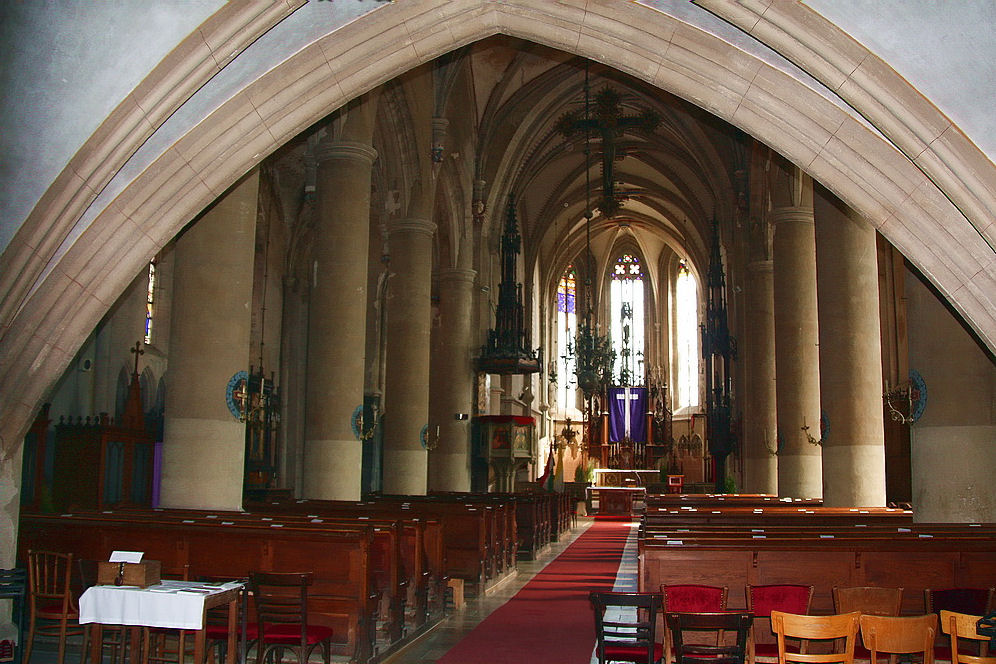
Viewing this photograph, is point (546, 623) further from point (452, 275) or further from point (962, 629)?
point (452, 275)

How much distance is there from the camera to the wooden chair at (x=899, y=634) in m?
4.37

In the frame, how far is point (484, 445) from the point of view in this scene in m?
21.5

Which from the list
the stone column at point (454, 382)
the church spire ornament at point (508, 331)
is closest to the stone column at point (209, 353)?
the stone column at point (454, 382)

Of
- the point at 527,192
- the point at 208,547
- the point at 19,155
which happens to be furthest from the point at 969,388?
the point at 527,192

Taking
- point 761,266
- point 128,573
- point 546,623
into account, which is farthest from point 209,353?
point 761,266

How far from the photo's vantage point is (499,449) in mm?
21328

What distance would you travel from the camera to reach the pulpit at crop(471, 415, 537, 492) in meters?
21.2

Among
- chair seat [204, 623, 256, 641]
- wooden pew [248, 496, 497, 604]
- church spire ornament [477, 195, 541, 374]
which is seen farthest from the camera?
church spire ornament [477, 195, 541, 374]

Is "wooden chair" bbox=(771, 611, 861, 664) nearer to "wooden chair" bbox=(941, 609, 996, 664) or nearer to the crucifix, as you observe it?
"wooden chair" bbox=(941, 609, 996, 664)

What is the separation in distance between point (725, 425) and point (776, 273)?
638cm

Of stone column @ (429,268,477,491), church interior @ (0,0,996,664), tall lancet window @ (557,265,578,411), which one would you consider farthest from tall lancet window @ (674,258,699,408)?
stone column @ (429,268,477,491)

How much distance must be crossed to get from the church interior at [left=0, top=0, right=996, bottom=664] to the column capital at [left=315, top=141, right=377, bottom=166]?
6 centimetres

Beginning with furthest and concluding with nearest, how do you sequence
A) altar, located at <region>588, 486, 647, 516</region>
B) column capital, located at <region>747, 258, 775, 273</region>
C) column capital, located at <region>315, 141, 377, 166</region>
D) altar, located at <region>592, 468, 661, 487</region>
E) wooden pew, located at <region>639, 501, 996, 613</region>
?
altar, located at <region>592, 468, 661, 487</region> → altar, located at <region>588, 486, 647, 516</region> → column capital, located at <region>747, 258, 775, 273</region> → column capital, located at <region>315, 141, 377, 166</region> → wooden pew, located at <region>639, 501, 996, 613</region>

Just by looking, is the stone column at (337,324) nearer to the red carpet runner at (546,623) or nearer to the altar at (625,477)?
the red carpet runner at (546,623)
